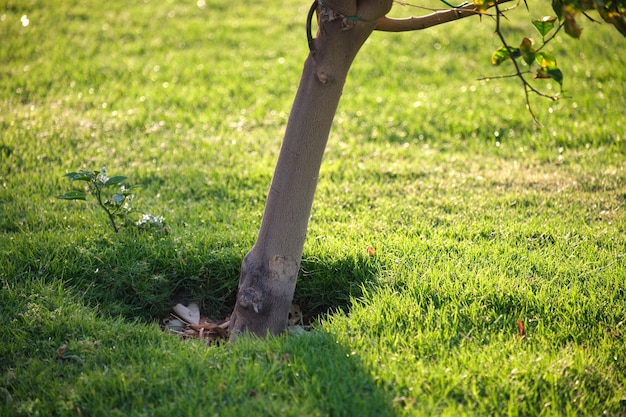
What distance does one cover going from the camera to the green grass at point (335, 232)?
268 cm

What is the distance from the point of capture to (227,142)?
571 centimetres

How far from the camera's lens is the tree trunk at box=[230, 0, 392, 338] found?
302cm

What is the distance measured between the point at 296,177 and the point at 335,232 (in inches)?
39.4

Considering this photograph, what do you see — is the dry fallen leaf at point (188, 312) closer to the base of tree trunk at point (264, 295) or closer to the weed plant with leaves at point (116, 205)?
the base of tree trunk at point (264, 295)

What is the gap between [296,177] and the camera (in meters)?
3.17

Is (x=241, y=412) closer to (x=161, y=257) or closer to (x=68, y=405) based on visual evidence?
(x=68, y=405)

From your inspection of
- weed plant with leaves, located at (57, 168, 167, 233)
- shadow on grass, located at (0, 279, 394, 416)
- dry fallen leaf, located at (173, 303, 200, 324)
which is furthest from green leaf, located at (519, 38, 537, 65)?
weed plant with leaves, located at (57, 168, 167, 233)

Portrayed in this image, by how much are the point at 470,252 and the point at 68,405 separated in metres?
2.37

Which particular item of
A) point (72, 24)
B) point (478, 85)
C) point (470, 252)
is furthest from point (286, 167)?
point (72, 24)

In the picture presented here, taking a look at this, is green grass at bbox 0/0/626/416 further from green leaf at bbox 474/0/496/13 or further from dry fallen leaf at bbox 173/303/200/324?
green leaf at bbox 474/0/496/13

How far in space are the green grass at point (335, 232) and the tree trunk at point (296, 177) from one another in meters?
0.27

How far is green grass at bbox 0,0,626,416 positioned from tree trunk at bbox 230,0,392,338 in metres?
0.27

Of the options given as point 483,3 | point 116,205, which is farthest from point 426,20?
point 116,205

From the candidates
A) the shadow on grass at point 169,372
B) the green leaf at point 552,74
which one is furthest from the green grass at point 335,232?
the green leaf at point 552,74
